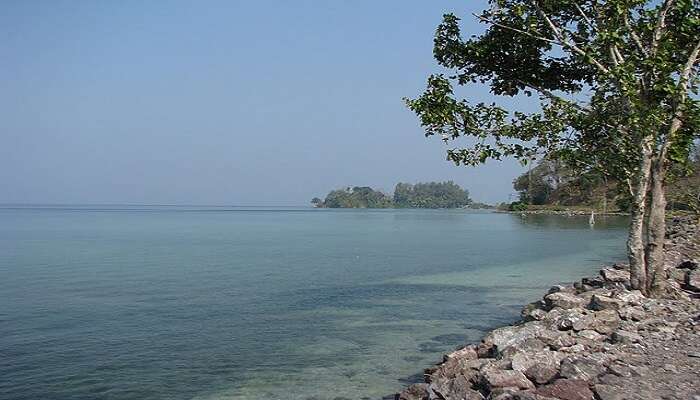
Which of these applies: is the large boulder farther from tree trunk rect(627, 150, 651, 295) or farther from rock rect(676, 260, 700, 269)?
rock rect(676, 260, 700, 269)

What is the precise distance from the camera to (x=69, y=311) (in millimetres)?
22625

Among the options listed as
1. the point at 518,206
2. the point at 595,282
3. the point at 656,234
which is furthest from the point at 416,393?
the point at 518,206

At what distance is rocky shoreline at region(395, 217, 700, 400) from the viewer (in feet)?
30.8

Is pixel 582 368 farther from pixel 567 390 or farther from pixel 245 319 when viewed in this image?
pixel 245 319

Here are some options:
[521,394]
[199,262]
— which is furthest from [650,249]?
[199,262]

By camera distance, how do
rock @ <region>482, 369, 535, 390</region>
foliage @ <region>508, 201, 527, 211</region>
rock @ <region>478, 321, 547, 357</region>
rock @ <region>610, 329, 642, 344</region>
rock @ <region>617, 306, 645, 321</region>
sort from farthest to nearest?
foliage @ <region>508, 201, 527, 211</region>, rock @ <region>617, 306, 645, 321</region>, rock @ <region>478, 321, 547, 357</region>, rock @ <region>610, 329, 642, 344</region>, rock @ <region>482, 369, 535, 390</region>

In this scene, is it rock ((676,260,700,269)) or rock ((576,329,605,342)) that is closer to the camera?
rock ((576,329,605,342))

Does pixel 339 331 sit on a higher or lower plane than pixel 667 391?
lower

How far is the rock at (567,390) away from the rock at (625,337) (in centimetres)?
259

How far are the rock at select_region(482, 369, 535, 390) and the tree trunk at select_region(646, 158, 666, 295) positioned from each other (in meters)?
7.54

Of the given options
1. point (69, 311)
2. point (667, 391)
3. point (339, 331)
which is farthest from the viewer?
point (69, 311)

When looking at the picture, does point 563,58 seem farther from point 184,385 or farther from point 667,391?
point 184,385

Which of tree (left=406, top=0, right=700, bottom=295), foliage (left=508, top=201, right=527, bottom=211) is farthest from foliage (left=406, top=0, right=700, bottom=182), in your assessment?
foliage (left=508, top=201, right=527, bottom=211)

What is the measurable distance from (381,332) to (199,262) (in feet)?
80.7
